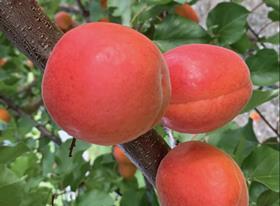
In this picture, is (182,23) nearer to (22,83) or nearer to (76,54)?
(76,54)

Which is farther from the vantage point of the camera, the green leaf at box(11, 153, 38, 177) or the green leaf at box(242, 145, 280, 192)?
the green leaf at box(11, 153, 38, 177)

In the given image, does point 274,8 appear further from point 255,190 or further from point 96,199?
point 96,199

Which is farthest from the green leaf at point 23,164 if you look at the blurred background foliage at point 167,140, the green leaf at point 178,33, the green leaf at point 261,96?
the green leaf at point 261,96

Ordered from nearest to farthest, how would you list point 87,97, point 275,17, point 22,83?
point 87,97, point 275,17, point 22,83

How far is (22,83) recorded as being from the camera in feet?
5.68

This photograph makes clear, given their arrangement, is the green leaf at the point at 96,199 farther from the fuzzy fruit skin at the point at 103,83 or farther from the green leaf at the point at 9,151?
the fuzzy fruit skin at the point at 103,83

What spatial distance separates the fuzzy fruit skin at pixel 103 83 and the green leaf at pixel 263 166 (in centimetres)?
40

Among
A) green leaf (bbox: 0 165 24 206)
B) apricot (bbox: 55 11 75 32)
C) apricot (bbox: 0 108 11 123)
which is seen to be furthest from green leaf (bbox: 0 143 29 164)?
apricot (bbox: 55 11 75 32)

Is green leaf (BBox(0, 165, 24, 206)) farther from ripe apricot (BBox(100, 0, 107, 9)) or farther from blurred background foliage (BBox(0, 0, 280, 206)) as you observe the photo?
ripe apricot (BBox(100, 0, 107, 9))

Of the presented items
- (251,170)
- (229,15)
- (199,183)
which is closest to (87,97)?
(199,183)

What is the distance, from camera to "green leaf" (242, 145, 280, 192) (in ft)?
2.33

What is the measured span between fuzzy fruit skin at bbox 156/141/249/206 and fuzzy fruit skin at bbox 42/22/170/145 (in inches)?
3.8

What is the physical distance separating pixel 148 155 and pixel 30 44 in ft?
0.52

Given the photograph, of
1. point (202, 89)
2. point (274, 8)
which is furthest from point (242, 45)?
point (202, 89)
